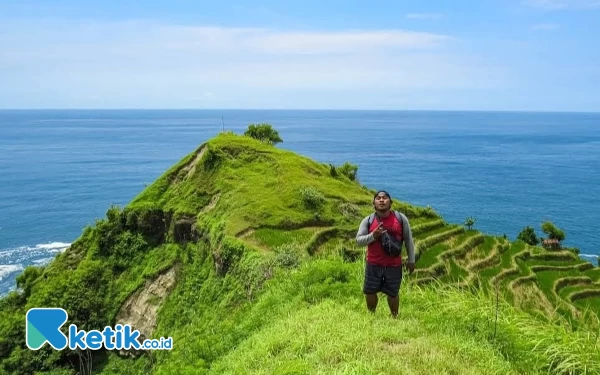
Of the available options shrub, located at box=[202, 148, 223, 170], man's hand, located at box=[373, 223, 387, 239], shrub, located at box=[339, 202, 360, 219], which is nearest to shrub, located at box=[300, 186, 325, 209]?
shrub, located at box=[339, 202, 360, 219]

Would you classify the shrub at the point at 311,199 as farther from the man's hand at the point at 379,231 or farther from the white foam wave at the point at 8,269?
the white foam wave at the point at 8,269

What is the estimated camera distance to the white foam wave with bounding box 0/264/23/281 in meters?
51.4

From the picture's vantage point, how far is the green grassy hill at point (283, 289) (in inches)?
303

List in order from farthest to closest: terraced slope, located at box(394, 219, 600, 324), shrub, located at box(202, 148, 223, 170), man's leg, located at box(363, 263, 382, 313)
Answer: shrub, located at box(202, 148, 223, 170) → terraced slope, located at box(394, 219, 600, 324) → man's leg, located at box(363, 263, 382, 313)

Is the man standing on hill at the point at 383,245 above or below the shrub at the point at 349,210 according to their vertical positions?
above

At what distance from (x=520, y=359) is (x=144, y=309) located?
24.3 meters

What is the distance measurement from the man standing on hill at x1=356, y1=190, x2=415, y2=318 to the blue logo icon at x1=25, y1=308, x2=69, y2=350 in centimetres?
1414

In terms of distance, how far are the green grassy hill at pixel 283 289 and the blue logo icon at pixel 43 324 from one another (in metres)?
3.77

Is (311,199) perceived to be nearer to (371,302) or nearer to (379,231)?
(371,302)

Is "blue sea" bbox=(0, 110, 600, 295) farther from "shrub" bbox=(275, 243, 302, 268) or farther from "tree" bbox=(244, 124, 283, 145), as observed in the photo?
"shrub" bbox=(275, 243, 302, 268)

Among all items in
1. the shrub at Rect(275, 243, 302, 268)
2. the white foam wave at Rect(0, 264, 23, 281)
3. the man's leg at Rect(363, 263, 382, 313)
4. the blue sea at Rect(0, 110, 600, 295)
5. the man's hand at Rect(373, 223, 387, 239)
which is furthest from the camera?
the blue sea at Rect(0, 110, 600, 295)

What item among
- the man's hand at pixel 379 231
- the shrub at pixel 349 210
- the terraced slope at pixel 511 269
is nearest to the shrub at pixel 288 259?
the terraced slope at pixel 511 269

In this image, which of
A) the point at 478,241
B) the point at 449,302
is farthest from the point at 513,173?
the point at 449,302

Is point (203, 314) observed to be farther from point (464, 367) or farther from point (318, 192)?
point (464, 367)
